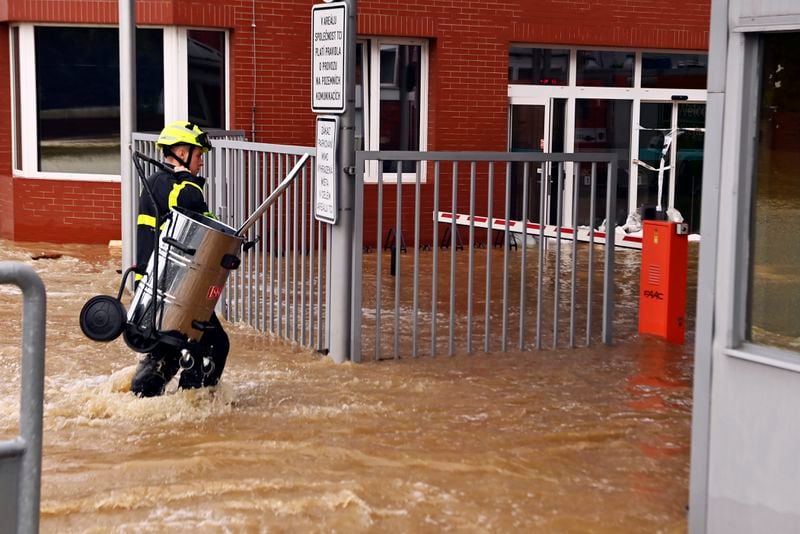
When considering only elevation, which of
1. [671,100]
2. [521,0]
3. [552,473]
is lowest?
[552,473]

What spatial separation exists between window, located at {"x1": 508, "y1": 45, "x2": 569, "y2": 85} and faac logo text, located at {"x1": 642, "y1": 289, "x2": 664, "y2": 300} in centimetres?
770

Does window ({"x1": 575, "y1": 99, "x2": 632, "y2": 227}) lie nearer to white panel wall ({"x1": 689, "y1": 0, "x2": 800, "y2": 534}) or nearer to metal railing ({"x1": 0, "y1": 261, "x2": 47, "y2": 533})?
white panel wall ({"x1": 689, "y1": 0, "x2": 800, "y2": 534})

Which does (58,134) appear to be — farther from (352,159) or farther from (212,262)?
(212,262)

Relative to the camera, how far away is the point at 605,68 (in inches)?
737

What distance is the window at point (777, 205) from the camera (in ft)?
16.4

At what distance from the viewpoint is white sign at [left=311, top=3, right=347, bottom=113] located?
29.3 ft

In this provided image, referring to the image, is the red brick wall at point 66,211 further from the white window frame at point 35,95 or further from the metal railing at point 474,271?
the metal railing at point 474,271

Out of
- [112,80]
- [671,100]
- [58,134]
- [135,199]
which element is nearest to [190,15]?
[112,80]

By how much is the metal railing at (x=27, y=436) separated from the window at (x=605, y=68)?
15.5 meters

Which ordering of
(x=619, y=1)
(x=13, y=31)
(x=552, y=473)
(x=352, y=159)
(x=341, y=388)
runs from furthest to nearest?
1. (x=619, y=1)
2. (x=13, y=31)
3. (x=352, y=159)
4. (x=341, y=388)
5. (x=552, y=473)

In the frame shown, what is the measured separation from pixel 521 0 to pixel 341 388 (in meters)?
10.2

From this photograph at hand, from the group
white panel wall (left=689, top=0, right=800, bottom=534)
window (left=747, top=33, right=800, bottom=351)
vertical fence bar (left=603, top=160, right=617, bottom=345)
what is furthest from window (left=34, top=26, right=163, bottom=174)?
window (left=747, top=33, right=800, bottom=351)

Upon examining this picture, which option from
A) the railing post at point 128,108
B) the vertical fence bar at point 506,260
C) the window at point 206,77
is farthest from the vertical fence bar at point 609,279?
the window at point 206,77

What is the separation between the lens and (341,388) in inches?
335
